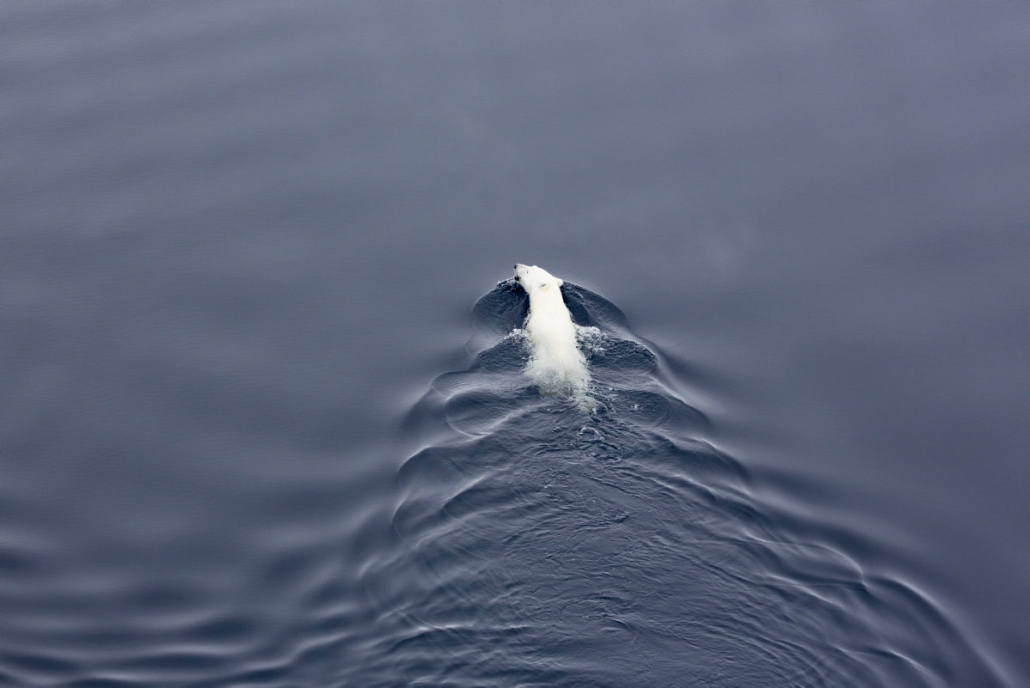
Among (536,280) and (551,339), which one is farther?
(536,280)

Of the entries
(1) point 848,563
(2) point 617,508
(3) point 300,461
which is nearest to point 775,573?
(1) point 848,563

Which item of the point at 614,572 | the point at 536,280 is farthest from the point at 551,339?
the point at 614,572

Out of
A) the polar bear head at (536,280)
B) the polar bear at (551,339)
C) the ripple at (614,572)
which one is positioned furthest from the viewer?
the polar bear head at (536,280)

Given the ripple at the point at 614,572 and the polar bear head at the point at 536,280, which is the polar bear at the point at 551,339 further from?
the ripple at the point at 614,572

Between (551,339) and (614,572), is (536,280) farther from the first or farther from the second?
(614,572)

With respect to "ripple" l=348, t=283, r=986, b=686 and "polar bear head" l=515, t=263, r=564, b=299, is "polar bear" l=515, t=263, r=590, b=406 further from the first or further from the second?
"ripple" l=348, t=283, r=986, b=686

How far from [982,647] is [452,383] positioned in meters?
9.86

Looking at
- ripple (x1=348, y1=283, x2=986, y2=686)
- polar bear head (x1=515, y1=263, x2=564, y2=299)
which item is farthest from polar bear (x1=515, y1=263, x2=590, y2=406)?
ripple (x1=348, y1=283, x2=986, y2=686)

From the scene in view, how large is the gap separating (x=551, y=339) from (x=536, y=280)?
184 centimetres

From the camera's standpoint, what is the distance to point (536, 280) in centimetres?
2316

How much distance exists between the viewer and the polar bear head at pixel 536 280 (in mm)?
22828

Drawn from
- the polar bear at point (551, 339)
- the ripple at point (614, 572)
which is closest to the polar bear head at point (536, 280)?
the polar bear at point (551, 339)

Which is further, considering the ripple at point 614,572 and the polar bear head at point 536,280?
the polar bear head at point 536,280

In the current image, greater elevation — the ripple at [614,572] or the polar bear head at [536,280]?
the polar bear head at [536,280]
